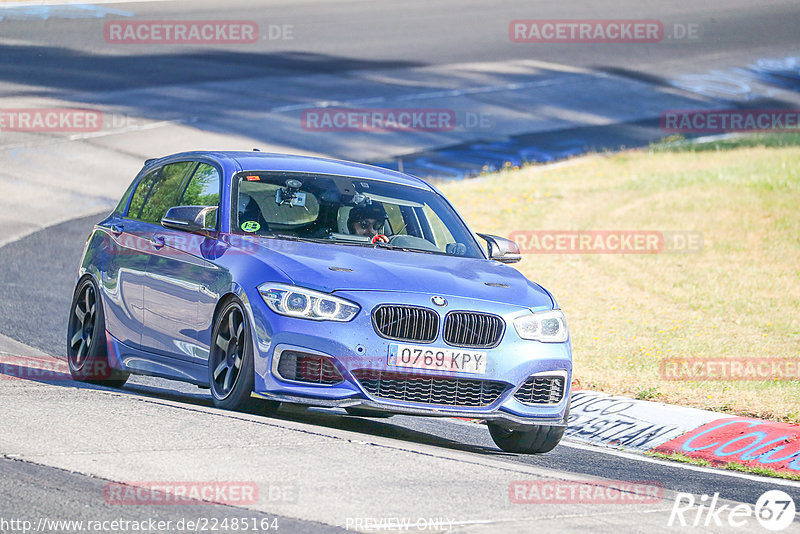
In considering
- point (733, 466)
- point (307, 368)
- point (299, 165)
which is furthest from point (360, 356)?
point (733, 466)

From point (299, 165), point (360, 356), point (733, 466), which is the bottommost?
point (733, 466)

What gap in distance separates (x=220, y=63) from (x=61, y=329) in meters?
18.7

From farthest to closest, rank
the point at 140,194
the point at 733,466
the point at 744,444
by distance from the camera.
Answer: the point at 140,194, the point at 744,444, the point at 733,466

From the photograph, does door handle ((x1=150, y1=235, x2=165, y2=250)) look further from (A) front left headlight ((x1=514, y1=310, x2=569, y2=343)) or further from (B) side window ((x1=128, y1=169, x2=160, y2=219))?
(A) front left headlight ((x1=514, y1=310, x2=569, y2=343))

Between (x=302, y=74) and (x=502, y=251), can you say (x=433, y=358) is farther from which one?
(x=302, y=74)

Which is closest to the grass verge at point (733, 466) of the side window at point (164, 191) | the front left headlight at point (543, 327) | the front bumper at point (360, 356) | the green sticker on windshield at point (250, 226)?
the front left headlight at point (543, 327)

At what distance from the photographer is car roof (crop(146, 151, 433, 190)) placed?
31.5 feet

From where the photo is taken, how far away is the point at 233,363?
27.7ft

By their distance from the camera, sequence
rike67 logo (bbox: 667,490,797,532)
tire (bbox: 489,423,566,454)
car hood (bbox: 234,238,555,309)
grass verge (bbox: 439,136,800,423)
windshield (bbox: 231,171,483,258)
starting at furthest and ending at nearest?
grass verge (bbox: 439,136,800,423), windshield (bbox: 231,171,483,258), tire (bbox: 489,423,566,454), car hood (bbox: 234,238,555,309), rike67 logo (bbox: 667,490,797,532)

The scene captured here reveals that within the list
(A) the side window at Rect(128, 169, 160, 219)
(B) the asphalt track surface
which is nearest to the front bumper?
(B) the asphalt track surface

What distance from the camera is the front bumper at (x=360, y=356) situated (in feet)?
26.2

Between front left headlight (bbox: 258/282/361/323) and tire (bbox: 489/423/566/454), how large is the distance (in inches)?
63.5

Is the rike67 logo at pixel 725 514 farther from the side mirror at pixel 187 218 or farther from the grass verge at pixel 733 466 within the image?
the side mirror at pixel 187 218

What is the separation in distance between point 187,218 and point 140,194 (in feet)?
5.87
